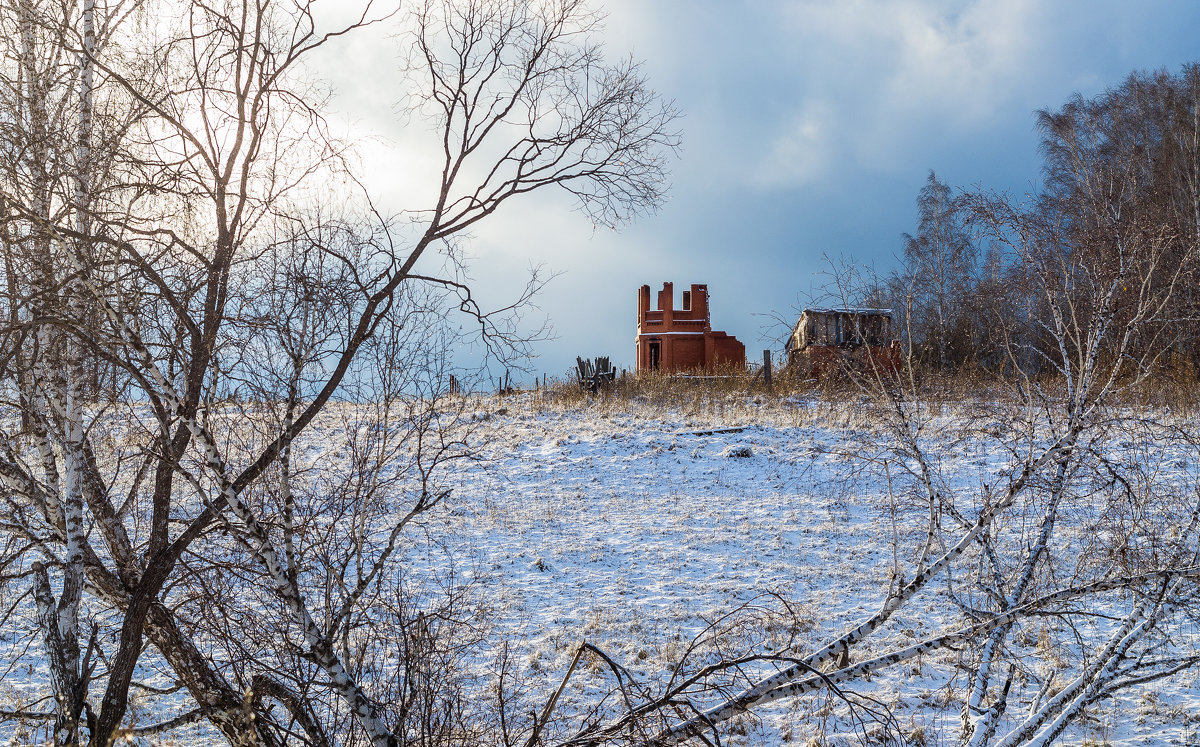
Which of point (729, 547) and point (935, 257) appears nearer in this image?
point (729, 547)

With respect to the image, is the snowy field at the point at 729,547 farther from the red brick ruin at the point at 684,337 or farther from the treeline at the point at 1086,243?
the red brick ruin at the point at 684,337

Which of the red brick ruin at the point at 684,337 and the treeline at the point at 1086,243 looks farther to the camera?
the red brick ruin at the point at 684,337

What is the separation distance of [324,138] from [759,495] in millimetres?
8573

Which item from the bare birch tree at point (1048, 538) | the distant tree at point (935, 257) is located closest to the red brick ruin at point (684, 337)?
the distant tree at point (935, 257)

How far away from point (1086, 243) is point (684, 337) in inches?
835

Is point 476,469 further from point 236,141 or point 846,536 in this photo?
point 236,141

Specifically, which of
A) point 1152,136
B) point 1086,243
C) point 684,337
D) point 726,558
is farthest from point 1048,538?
point 1152,136

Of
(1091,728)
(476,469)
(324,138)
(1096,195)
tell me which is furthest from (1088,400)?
(476,469)

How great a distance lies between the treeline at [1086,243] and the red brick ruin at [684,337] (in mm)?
6990

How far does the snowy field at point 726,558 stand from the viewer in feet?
20.4

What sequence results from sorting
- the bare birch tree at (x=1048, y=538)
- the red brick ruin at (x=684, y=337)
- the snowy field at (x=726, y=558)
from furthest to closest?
the red brick ruin at (x=684, y=337), the snowy field at (x=726, y=558), the bare birch tree at (x=1048, y=538)

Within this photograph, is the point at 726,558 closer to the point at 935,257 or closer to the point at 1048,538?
the point at 1048,538

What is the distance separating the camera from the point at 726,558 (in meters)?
9.52

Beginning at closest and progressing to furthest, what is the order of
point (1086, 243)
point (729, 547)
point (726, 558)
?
point (1086, 243) → point (726, 558) → point (729, 547)
